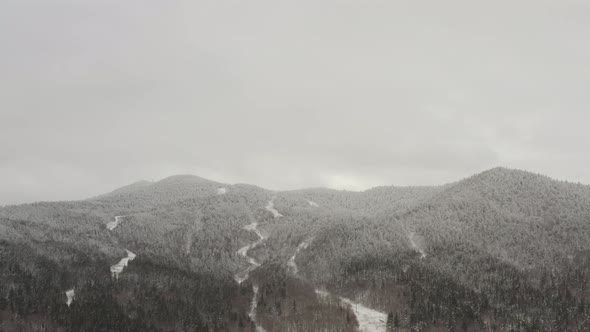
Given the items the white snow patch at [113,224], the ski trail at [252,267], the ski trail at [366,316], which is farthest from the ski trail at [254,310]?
the white snow patch at [113,224]

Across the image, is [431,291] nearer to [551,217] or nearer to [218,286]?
[218,286]

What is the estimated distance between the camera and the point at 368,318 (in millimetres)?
83938

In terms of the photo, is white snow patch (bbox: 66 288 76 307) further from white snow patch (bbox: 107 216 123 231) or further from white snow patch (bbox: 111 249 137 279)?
white snow patch (bbox: 107 216 123 231)

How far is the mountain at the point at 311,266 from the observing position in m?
79.4

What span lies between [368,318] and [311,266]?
42.8 meters

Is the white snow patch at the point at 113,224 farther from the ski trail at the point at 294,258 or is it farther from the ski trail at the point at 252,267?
the ski trail at the point at 294,258

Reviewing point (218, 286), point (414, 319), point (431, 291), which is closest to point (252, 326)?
point (218, 286)

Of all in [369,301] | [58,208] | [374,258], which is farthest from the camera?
[58,208]

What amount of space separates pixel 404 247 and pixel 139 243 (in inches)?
3535

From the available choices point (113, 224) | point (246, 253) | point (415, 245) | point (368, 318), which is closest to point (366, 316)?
point (368, 318)

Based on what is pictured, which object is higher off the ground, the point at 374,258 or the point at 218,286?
the point at 374,258

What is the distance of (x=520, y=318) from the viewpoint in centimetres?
8225

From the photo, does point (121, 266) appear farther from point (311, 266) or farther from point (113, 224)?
point (113, 224)

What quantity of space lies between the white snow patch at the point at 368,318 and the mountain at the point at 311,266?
16.1 inches
